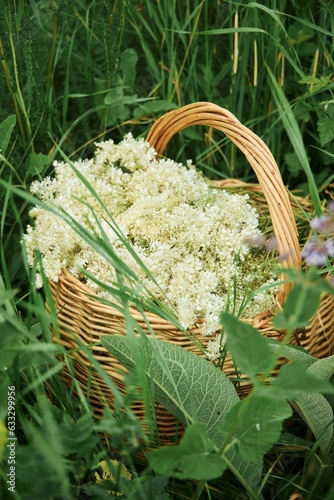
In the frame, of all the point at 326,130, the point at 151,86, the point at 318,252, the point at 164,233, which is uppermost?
the point at 151,86

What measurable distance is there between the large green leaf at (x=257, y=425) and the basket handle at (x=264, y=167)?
356 mm

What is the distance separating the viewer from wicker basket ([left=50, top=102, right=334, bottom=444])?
1231 millimetres

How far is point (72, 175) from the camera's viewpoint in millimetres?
1488

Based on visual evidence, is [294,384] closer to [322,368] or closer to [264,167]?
[322,368]

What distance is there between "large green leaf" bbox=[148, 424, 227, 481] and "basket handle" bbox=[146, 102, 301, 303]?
0.46 metres

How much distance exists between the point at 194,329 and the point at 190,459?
0.41m

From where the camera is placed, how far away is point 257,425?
0.92 metres

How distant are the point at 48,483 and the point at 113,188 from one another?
85 centimetres

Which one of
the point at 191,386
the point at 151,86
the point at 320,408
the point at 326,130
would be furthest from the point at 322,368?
the point at 151,86

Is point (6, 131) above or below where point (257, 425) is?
above

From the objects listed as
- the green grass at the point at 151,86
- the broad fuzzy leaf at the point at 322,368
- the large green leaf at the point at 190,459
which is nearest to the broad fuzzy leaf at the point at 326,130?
the green grass at the point at 151,86

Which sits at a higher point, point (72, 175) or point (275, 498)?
point (72, 175)

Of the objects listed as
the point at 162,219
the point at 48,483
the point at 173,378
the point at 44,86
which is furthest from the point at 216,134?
the point at 48,483

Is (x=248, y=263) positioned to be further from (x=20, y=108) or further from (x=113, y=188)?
(x=20, y=108)
